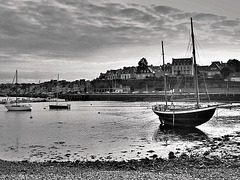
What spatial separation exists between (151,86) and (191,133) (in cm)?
14185

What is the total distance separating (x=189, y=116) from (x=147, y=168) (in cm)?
1898

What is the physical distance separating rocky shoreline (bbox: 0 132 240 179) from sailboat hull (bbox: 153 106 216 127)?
359 inches

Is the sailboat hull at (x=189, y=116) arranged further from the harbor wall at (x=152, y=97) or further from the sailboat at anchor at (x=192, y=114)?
the harbor wall at (x=152, y=97)

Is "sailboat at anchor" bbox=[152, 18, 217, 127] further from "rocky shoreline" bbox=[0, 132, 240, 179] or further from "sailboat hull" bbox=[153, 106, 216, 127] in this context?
"rocky shoreline" bbox=[0, 132, 240, 179]

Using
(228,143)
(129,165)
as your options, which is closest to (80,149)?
(129,165)

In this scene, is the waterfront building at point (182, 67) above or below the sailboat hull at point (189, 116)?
above

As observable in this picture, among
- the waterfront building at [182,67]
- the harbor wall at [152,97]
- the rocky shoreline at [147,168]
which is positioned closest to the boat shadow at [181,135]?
the rocky shoreline at [147,168]

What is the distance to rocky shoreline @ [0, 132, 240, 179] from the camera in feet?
39.6

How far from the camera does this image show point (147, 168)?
1506cm

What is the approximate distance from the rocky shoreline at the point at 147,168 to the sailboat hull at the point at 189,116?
9119mm

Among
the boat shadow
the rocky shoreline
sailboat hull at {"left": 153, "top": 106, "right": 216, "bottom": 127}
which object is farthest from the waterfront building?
the rocky shoreline

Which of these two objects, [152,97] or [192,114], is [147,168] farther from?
[152,97]

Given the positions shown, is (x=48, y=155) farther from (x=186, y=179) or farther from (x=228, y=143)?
(x=228, y=143)

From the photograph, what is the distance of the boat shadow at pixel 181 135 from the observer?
27.2 meters
